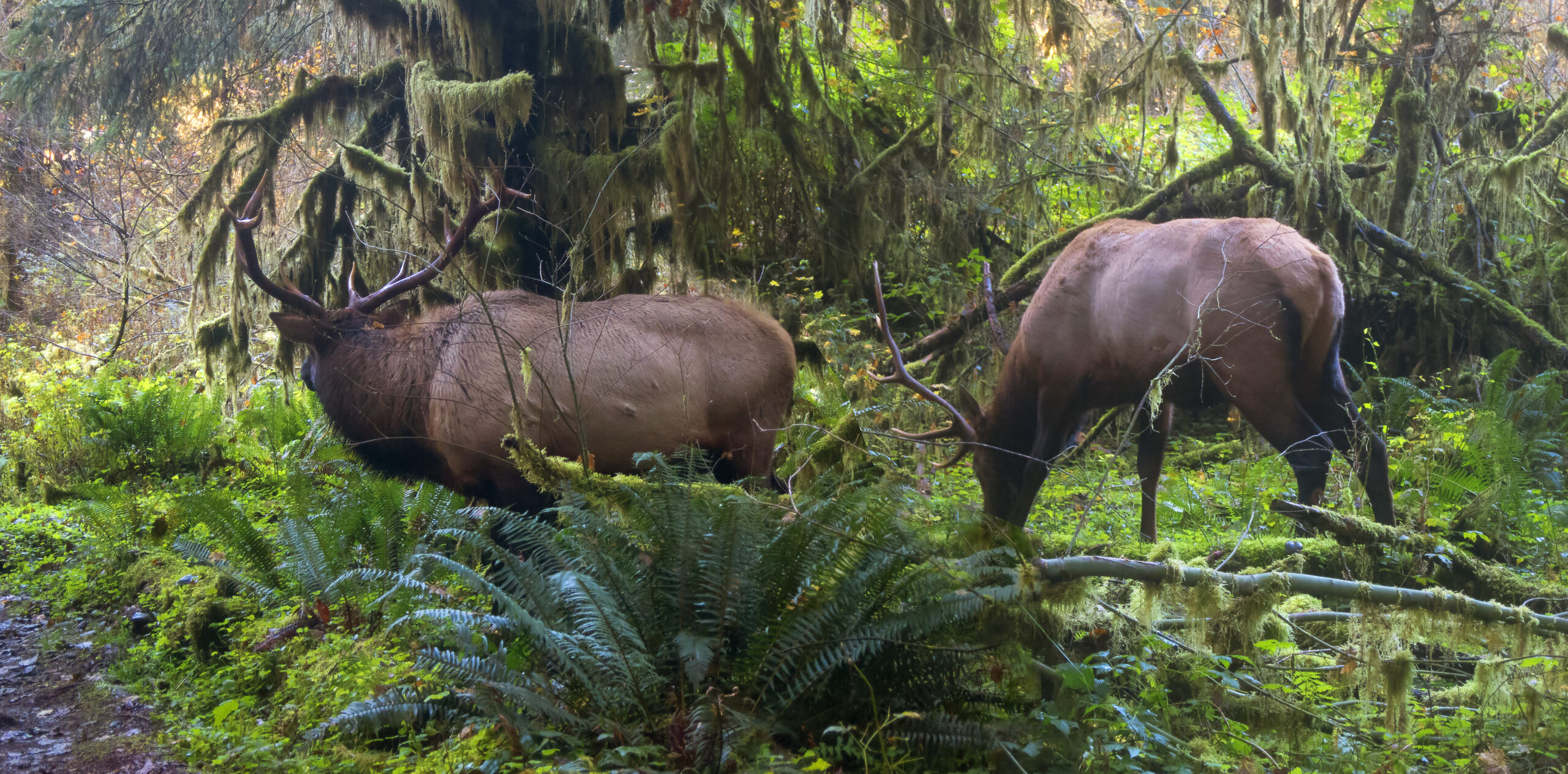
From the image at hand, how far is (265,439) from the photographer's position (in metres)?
9.09

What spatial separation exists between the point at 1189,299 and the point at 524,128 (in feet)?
14.9

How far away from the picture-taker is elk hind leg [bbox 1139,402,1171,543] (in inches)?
229

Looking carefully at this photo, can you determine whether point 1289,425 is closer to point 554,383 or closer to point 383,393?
point 554,383

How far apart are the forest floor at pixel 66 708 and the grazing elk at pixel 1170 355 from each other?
388 centimetres

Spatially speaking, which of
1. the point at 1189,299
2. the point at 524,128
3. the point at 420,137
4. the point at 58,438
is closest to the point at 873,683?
the point at 1189,299

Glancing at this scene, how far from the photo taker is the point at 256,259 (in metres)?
5.37

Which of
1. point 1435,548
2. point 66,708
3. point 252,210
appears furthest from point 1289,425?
point 252,210

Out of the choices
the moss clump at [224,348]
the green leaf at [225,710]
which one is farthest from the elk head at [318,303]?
the green leaf at [225,710]

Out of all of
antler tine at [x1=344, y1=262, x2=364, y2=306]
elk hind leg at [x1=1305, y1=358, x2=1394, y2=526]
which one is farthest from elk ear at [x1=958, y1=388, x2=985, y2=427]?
antler tine at [x1=344, y1=262, x2=364, y2=306]

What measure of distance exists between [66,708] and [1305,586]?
5.34 metres

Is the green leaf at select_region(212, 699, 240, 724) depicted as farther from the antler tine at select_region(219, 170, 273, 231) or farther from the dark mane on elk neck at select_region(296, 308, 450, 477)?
the antler tine at select_region(219, 170, 273, 231)

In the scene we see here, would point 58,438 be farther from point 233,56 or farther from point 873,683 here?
point 873,683

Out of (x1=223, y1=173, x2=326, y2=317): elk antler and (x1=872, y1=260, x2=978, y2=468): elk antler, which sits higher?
(x1=223, y1=173, x2=326, y2=317): elk antler

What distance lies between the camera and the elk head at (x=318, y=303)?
5.34 m
